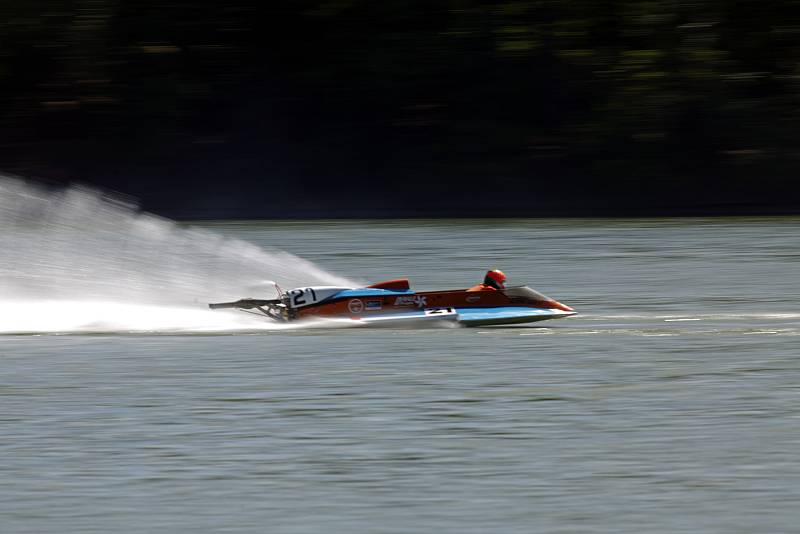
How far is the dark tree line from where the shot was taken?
102 ft

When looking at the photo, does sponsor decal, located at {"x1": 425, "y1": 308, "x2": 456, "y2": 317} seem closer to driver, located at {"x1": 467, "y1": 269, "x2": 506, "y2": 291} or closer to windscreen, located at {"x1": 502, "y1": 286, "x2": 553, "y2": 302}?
driver, located at {"x1": 467, "y1": 269, "x2": 506, "y2": 291}

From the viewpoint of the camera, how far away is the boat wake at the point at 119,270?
14.3 metres

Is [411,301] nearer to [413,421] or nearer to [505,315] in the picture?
[505,315]

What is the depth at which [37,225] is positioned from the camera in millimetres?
28703

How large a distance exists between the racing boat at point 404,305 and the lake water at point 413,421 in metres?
0.17

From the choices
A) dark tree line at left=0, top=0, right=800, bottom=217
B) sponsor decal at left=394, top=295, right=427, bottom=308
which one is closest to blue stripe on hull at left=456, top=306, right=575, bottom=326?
sponsor decal at left=394, top=295, right=427, bottom=308

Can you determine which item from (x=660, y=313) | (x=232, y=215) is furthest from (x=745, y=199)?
(x=660, y=313)

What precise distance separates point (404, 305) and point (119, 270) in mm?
7888

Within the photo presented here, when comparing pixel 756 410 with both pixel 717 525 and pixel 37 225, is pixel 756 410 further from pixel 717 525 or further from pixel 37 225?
pixel 37 225

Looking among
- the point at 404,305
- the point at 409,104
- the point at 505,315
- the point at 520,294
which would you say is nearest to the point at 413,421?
the point at 404,305

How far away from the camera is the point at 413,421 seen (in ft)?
32.1

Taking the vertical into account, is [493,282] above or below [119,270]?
below

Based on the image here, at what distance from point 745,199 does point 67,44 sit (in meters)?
16.2

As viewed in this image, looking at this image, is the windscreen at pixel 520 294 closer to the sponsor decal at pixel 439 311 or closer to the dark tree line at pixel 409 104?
the sponsor decal at pixel 439 311
